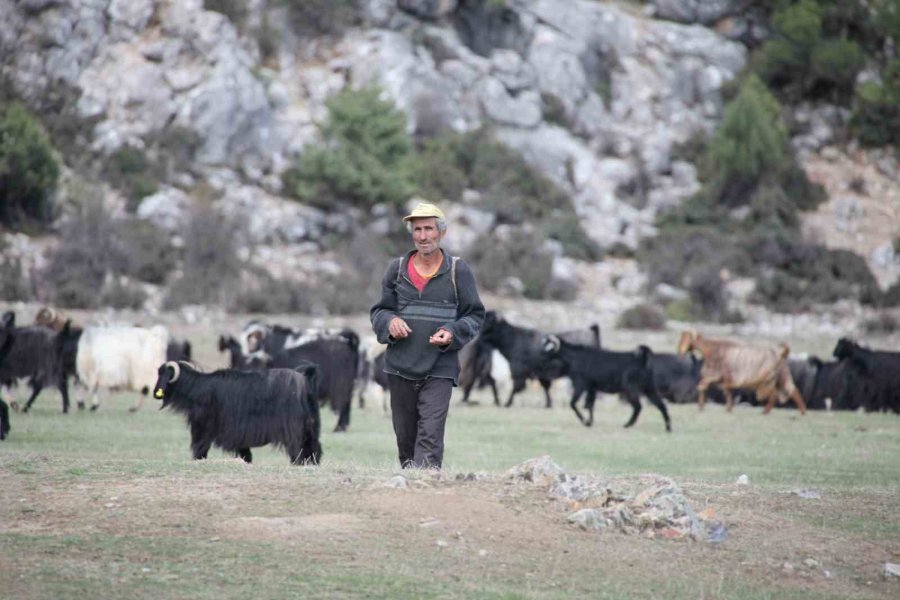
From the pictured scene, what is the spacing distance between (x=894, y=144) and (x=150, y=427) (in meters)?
56.1

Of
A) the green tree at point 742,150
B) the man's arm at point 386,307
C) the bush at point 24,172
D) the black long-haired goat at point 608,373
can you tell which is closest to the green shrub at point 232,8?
the bush at point 24,172

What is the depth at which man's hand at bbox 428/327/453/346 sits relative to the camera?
29.1 feet

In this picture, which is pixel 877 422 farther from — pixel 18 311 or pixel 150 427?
pixel 18 311

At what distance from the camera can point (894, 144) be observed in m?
65.5

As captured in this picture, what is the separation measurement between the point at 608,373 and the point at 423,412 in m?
11.6

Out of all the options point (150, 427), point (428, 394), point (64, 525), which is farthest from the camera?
point (150, 427)

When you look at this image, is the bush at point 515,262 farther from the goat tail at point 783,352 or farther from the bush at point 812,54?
the goat tail at point 783,352

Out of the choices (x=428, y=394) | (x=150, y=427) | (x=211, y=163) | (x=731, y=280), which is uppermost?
(x=211, y=163)

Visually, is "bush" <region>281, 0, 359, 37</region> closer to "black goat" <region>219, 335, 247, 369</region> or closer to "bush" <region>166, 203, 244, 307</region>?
"bush" <region>166, 203, 244, 307</region>

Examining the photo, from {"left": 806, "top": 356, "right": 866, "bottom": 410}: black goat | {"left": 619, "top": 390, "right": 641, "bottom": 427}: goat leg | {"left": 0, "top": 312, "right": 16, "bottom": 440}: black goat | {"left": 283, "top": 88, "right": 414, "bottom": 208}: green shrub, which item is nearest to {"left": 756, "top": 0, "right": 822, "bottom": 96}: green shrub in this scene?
{"left": 283, "top": 88, "right": 414, "bottom": 208}: green shrub

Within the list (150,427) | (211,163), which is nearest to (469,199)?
(211,163)

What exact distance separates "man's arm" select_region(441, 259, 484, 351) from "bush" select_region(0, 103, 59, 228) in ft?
125

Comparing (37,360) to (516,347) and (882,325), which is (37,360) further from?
(882,325)

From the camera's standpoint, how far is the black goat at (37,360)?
1895 cm
